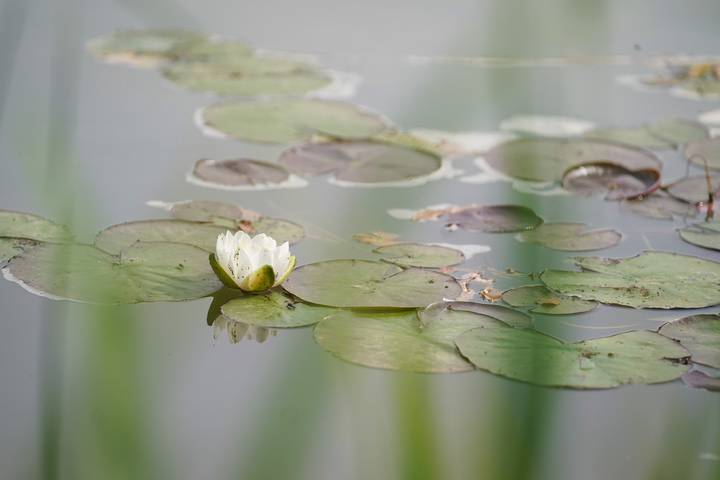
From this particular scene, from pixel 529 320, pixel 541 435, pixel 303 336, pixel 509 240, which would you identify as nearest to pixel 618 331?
pixel 529 320

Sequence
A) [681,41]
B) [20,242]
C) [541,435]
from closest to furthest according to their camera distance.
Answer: [541,435], [20,242], [681,41]

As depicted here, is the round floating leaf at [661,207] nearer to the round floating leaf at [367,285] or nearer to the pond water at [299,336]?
the pond water at [299,336]

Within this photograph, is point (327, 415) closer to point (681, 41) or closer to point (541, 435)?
point (541, 435)

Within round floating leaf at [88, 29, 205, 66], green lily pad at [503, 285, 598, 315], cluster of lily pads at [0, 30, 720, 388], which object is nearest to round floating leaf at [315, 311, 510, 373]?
cluster of lily pads at [0, 30, 720, 388]

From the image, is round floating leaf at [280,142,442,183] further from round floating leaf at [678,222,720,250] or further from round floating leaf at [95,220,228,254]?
round floating leaf at [678,222,720,250]

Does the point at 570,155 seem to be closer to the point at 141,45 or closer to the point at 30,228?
the point at 30,228

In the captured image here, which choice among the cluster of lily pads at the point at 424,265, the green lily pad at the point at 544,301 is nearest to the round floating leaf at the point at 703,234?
the cluster of lily pads at the point at 424,265
